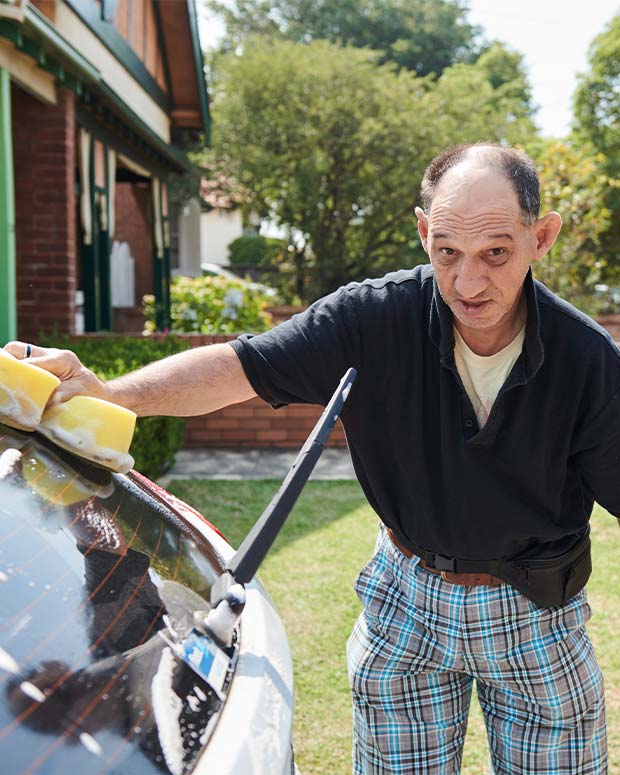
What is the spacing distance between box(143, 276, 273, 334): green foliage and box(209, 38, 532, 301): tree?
716 centimetres

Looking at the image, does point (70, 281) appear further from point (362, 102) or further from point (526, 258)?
point (362, 102)

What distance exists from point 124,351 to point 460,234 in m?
5.76

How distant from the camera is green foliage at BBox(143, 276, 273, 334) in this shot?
11.5m

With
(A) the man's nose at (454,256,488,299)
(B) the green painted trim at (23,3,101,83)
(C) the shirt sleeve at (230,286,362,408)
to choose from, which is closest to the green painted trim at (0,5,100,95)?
(B) the green painted trim at (23,3,101,83)

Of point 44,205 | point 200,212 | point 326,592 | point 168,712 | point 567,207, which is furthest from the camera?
point 200,212

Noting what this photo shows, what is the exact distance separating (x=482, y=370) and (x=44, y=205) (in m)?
6.66

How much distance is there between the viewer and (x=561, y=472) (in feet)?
7.01

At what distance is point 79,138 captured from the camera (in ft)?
29.0

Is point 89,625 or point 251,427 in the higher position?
point 89,625

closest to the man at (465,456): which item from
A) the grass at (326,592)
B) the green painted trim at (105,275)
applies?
the grass at (326,592)

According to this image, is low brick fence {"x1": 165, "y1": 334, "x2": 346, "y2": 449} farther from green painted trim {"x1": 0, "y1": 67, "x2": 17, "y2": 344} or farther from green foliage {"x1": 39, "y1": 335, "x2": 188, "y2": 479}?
green painted trim {"x1": 0, "y1": 67, "x2": 17, "y2": 344}

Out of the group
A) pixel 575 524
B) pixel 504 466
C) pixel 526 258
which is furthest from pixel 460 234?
pixel 575 524

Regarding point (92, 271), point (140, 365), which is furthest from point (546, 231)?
point (92, 271)

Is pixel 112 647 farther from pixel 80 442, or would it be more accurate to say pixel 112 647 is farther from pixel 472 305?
pixel 472 305
